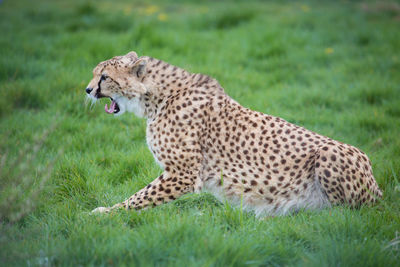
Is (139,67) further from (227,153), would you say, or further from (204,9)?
(204,9)

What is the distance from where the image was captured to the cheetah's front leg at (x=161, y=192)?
3240mm

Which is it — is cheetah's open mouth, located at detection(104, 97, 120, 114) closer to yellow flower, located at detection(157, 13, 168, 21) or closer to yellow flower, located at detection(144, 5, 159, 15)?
yellow flower, located at detection(157, 13, 168, 21)

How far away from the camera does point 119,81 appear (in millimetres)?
3389

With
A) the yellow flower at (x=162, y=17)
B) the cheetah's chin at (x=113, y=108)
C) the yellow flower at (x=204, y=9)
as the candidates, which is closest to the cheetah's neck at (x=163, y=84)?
the cheetah's chin at (x=113, y=108)

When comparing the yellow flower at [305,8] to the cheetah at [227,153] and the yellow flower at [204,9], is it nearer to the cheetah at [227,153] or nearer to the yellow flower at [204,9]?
the yellow flower at [204,9]

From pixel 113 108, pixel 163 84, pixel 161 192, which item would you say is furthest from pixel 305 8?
pixel 161 192

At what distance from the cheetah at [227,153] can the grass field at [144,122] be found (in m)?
0.15

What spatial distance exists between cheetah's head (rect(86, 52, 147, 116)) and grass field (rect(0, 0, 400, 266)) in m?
0.38

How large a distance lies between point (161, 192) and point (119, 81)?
0.90m

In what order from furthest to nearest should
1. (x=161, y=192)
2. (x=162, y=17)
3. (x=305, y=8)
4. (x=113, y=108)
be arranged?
(x=305, y=8) → (x=162, y=17) → (x=113, y=108) → (x=161, y=192)

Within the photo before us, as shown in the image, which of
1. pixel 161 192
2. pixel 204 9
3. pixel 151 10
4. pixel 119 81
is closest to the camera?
pixel 161 192

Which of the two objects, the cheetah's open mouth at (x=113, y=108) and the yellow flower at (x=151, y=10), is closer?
the cheetah's open mouth at (x=113, y=108)

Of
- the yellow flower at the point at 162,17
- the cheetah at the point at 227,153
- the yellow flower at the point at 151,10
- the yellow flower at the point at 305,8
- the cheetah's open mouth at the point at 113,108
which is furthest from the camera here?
the yellow flower at the point at 305,8

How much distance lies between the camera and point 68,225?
296cm
